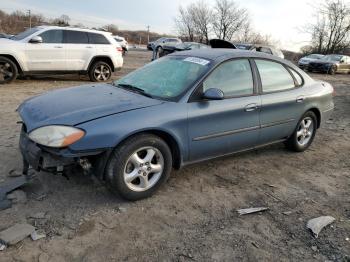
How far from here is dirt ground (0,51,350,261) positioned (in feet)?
10.2

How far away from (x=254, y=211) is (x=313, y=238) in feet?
2.08

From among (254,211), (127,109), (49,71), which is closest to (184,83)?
(127,109)

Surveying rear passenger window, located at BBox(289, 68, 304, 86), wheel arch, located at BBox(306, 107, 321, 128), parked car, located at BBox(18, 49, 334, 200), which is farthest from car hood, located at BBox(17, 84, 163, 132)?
wheel arch, located at BBox(306, 107, 321, 128)

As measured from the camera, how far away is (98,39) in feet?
38.3

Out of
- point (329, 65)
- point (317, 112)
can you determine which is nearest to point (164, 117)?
point (317, 112)

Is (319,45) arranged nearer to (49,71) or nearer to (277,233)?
(49,71)

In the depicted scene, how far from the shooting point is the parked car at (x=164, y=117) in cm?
352

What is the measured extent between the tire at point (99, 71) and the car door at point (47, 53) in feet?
3.09

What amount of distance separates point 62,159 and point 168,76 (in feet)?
5.52

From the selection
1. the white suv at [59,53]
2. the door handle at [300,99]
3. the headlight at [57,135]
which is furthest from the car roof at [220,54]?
the white suv at [59,53]

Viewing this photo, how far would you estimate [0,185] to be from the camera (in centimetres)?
400

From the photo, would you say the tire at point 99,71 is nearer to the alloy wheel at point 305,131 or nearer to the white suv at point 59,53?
the white suv at point 59,53

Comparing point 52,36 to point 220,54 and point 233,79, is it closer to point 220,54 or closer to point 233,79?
point 220,54

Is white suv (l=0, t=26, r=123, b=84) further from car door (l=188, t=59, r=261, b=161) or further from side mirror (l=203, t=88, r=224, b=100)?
side mirror (l=203, t=88, r=224, b=100)
